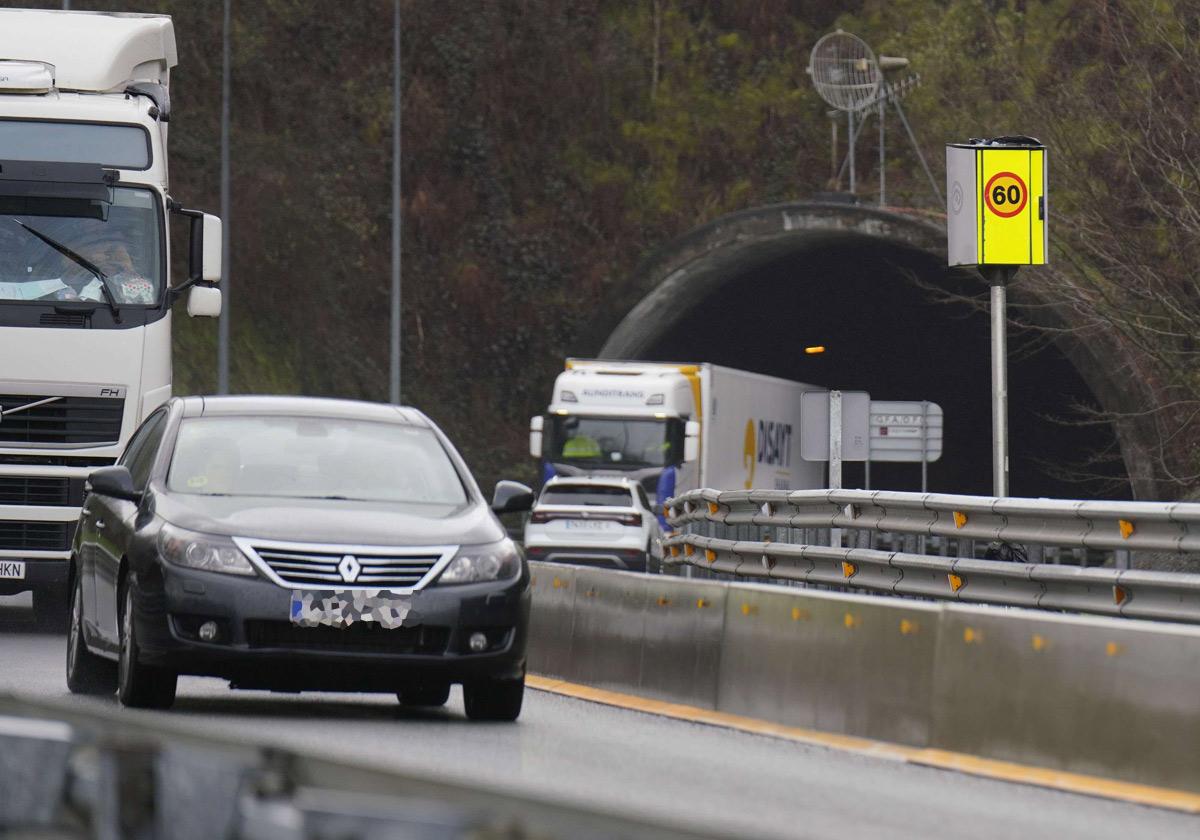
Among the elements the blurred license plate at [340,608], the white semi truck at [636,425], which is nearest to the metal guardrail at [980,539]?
the blurred license plate at [340,608]

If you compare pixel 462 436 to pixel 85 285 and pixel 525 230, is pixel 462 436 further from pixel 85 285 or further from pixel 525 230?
pixel 85 285

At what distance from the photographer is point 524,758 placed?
9734 mm

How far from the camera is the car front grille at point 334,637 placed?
34.7 feet

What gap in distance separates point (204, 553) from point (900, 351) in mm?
43392

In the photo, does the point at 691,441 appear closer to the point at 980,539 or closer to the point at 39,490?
the point at 39,490

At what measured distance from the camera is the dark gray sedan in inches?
417

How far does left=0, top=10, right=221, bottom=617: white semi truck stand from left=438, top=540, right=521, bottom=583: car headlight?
6733mm

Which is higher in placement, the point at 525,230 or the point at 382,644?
the point at 525,230

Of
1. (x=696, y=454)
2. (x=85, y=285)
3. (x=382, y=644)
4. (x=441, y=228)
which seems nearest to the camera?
(x=382, y=644)

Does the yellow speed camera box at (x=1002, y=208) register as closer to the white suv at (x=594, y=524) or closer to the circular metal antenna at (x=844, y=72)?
the white suv at (x=594, y=524)

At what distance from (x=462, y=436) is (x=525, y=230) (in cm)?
639

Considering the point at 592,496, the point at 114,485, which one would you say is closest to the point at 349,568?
the point at 114,485

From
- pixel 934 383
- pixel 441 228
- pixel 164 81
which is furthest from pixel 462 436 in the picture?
pixel 164 81

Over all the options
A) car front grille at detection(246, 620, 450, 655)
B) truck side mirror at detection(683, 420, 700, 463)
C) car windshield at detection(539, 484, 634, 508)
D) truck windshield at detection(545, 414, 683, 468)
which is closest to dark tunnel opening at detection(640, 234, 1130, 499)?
truck side mirror at detection(683, 420, 700, 463)
